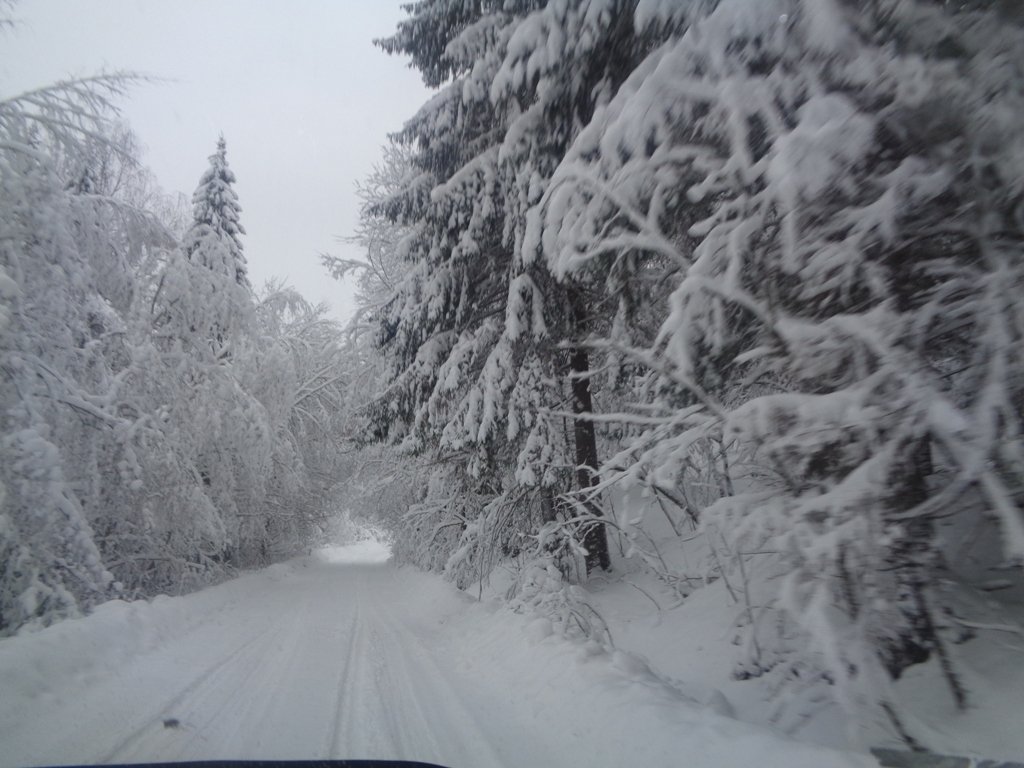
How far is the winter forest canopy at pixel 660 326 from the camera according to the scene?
2.94 metres

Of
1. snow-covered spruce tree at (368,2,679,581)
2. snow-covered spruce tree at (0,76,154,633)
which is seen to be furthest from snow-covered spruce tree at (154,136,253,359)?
snow-covered spruce tree at (368,2,679,581)

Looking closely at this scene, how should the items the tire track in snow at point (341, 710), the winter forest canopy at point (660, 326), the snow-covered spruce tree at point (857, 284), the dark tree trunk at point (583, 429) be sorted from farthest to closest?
the dark tree trunk at point (583, 429) < the tire track in snow at point (341, 710) < the winter forest canopy at point (660, 326) < the snow-covered spruce tree at point (857, 284)

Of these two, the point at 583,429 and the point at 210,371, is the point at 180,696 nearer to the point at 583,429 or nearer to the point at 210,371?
the point at 583,429

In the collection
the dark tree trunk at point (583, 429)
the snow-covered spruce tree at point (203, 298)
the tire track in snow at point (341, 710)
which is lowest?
the tire track in snow at point (341, 710)

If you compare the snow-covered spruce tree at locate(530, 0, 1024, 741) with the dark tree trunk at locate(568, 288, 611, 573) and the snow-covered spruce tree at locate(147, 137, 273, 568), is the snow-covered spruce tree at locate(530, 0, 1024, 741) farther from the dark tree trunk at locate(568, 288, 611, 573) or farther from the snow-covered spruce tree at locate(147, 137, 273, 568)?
the snow-covered spruce tree at locate(147, 137, 273, 568)

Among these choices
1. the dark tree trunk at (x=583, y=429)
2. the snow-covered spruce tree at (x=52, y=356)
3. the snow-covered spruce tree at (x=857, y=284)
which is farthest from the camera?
the dark tree trunk at (x=583, y=429)

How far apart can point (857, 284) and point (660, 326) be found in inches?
120

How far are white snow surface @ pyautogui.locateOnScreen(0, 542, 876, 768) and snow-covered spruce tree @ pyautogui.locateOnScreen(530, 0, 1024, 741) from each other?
1051 mm

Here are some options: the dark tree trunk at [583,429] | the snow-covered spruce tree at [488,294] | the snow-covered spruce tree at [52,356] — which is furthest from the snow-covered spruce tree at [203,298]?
the dark tree trunk at [583,429]

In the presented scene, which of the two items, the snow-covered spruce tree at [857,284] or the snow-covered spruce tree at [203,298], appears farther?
the snow-covered spruce tree at [203,298]

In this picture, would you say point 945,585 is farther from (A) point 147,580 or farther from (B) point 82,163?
(A) point 147,580

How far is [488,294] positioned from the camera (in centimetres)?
932

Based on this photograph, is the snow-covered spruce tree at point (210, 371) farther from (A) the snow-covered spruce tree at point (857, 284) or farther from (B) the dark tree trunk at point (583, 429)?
(A) the snow-covered spruce tree at point (857, 284)

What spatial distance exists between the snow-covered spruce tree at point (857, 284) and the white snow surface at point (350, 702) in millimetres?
1051
